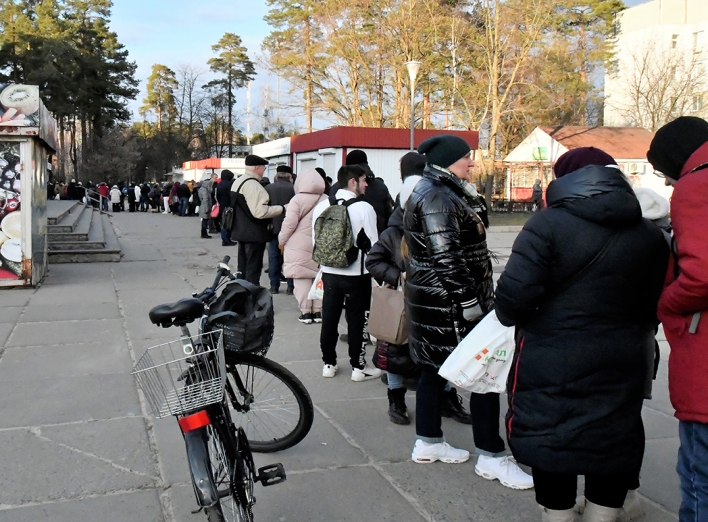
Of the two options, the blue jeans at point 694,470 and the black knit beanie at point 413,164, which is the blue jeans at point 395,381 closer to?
the black knit beanie at point 413,164

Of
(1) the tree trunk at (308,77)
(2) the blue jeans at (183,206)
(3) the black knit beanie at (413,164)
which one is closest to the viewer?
(3) the black knit beanie at (413,164)

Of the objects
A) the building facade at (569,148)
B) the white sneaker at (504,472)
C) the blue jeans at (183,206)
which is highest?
the building facade at (569,148)

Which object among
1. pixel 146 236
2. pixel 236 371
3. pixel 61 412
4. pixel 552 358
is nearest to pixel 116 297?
pixel 61 412

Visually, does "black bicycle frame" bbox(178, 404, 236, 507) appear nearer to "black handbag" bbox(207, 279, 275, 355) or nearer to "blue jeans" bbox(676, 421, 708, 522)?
"black handbag" bbox(207, 279, 275, 355)

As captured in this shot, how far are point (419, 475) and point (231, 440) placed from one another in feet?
4.44

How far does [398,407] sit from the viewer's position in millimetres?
4641

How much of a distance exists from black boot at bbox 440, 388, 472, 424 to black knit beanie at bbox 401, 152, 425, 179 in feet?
5.06

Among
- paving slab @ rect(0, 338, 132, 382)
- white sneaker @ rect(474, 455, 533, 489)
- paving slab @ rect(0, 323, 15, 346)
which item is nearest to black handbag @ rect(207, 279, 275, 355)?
white sneaker @ rect(474, 455, 533, 489)

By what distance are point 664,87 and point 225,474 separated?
35.5m

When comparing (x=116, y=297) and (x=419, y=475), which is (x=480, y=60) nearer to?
(x=116, y=297)

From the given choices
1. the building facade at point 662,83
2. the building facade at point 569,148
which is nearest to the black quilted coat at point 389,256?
the building facade at point 662,83

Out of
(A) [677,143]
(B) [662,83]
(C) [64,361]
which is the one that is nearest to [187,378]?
(A) [677,143]

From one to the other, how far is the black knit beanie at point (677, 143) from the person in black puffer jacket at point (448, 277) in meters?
1.08

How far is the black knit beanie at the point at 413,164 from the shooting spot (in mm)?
4948
